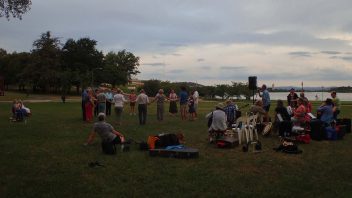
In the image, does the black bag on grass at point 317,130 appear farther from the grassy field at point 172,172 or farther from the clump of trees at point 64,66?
the clump of trees at point 64,66

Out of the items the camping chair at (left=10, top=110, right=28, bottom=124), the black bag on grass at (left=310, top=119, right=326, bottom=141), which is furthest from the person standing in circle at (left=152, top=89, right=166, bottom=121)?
the black bag on grass at (left=310, top=119, right=326, bottom=141)

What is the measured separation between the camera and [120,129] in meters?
16.9

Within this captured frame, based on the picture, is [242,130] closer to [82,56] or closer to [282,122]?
[282,122]

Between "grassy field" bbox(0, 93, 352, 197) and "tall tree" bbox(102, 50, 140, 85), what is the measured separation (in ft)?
239

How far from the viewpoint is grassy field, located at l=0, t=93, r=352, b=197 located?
7668 mm

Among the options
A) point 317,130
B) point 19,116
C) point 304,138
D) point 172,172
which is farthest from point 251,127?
point 19,116

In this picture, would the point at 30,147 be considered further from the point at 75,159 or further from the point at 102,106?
the point at 102,106

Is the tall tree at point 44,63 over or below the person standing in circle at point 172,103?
over

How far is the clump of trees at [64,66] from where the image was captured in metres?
73.1

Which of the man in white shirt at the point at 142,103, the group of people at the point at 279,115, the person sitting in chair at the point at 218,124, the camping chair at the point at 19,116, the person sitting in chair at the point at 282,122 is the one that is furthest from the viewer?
the camping chair at the point at 19,116

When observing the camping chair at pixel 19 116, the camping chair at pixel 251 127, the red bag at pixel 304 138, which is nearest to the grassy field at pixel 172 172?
the red bag at pixel 304 138

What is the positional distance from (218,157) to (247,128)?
264 cm

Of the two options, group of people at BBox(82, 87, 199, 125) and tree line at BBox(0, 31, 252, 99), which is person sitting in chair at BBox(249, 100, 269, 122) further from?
tree line at BBox(0, 31, 252, 99)

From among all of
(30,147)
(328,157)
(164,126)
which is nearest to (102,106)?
(164,126)
